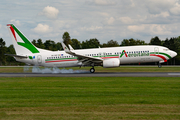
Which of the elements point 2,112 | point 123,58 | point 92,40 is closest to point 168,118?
point 2,112

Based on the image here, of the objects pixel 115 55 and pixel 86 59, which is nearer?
pixel 86 59

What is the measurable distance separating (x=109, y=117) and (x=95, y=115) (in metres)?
0.73

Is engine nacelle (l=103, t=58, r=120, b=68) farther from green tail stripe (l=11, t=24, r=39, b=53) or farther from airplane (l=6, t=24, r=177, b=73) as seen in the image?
green tail stripe (l=11, t=24, r=39, b=53)

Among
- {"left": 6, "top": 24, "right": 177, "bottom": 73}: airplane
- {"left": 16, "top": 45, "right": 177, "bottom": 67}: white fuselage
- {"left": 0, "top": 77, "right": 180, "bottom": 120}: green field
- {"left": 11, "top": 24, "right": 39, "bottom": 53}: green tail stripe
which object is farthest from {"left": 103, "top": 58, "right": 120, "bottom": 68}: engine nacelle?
{"left": 0, "top": 77, "right": 180, "bottom": 120}: green field

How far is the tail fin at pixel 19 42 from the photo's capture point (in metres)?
39.2

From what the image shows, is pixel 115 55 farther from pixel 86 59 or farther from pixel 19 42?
pixel 19 42

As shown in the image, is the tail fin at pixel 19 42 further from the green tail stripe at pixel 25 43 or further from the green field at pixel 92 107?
the green field at pixel 92 107

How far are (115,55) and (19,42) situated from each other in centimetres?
1726

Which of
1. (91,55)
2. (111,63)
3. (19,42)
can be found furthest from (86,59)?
(19,42)

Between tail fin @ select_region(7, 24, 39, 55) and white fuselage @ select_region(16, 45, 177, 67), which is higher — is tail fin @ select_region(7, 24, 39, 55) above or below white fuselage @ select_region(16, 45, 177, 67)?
above

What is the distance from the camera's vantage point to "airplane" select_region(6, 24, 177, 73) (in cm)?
3678

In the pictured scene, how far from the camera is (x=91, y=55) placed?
1500 inches

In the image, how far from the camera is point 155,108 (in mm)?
11805

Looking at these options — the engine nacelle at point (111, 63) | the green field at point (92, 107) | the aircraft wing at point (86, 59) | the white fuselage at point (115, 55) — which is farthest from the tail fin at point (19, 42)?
the green field at point (92, 107)
